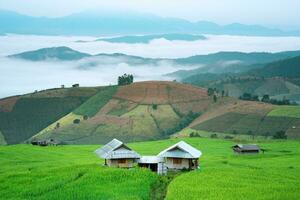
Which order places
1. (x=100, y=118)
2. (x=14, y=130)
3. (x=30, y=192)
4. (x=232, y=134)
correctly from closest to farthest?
(x=30, y=192), (x=232, y=134), (x=100, y=118), (x=14, y=130)

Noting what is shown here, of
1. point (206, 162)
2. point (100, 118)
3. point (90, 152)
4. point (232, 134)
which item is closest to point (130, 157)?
point (206, 162)

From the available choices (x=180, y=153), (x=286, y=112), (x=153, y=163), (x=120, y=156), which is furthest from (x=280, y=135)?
(x=120, y=156)

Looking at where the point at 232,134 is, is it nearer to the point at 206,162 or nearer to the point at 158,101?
the point at 158,101

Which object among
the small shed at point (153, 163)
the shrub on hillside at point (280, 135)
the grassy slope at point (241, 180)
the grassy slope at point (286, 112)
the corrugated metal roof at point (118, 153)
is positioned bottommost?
the shrub on hillside at point (280, 135)

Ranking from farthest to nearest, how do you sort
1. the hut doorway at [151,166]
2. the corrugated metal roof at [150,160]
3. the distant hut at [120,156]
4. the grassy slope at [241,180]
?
the hut doorway at [151,166] < the distant hut at [120,156] < the corrugated metal roof at [150,160] < the grassy slope at [241,180]

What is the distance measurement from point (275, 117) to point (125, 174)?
351 feet

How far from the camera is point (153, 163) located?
2687 inches

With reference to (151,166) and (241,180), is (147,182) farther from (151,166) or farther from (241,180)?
(151,166)

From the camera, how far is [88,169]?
64938 millimetres

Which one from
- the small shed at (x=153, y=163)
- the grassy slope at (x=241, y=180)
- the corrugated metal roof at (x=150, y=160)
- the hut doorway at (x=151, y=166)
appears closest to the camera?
the grassy slope at (x=241, y=180)

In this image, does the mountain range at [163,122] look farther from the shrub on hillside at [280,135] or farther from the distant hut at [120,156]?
the distant hut at [120,156]

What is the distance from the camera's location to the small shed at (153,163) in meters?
67.2

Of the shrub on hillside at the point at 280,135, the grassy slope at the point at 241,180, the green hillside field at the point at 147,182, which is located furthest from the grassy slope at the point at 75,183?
the shrub on hillside at the point at 280,135

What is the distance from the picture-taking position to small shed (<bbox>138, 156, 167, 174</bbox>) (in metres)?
67.2
